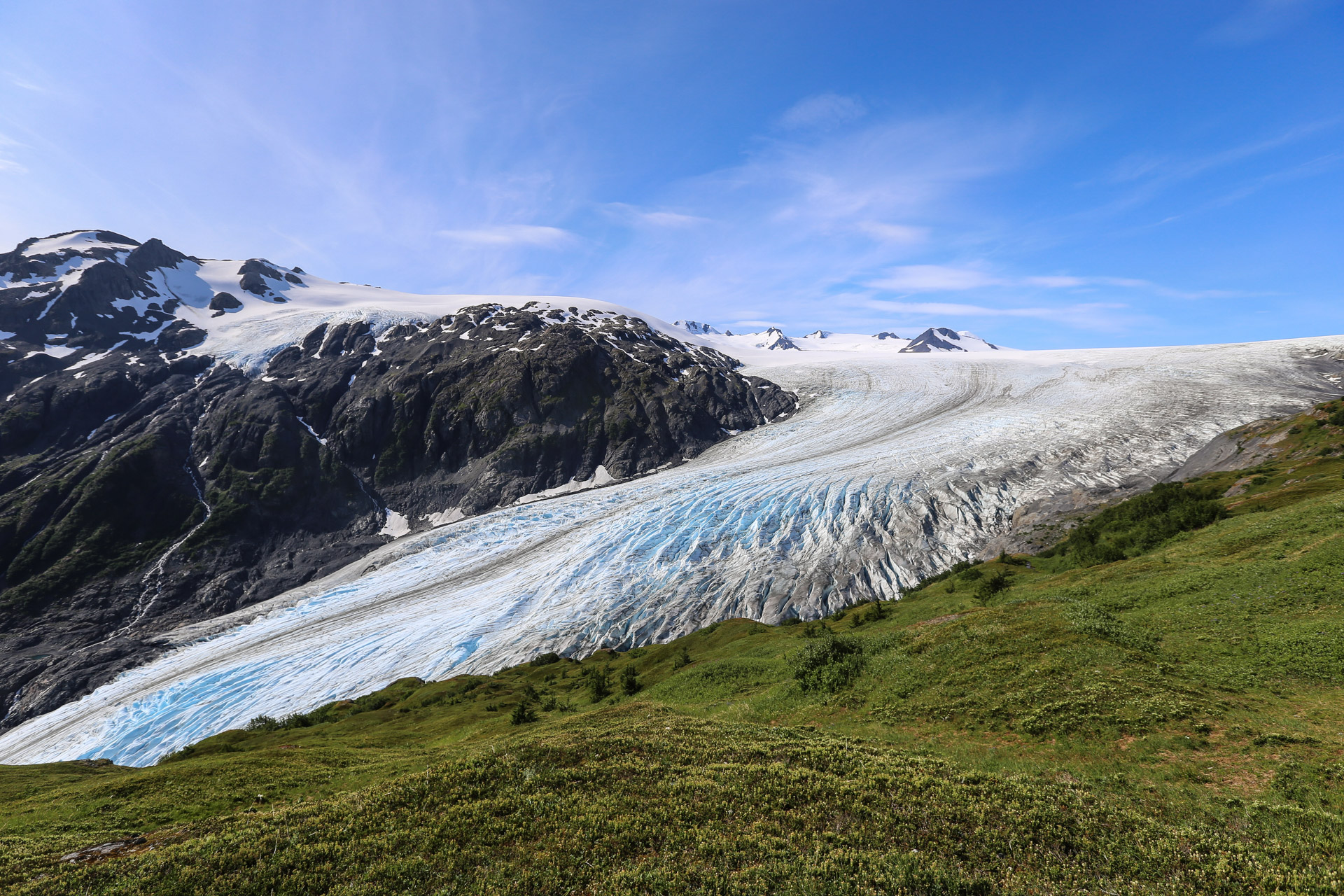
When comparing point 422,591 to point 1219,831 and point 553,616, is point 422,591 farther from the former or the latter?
point 1219,831

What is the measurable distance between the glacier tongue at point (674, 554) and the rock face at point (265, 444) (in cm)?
1708

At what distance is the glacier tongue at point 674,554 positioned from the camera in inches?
2068

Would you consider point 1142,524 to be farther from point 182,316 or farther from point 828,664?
point 182,316

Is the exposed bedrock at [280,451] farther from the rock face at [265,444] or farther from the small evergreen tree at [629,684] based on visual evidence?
the small evergreen tree at [629,684]

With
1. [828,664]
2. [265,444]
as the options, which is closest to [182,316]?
[265,444]

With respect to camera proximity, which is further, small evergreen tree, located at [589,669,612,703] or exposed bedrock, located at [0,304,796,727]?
exposed bedrock, located at [0,304,796,727]

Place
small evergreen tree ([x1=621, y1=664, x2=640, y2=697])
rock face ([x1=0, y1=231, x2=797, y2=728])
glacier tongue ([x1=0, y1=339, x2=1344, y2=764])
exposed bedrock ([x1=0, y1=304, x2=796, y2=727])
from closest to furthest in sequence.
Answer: small evergreen tree ([x1=621, y1=664, x2=640, y2=697]), glacier tongue ([x1=0, y1=339, x2=1344, y2=764]), exposed bedrock ([x1=0, y1=304, x2=796, y2=727]), rock face ([x1=0, y1=231, x2=797, y2=728])

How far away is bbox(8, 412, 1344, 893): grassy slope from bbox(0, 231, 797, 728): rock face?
71.9 metres

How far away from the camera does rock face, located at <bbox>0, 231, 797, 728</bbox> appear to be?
81812 millimetres

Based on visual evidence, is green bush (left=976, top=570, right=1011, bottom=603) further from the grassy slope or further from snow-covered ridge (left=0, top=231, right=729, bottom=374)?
snow-covered ridge (left=0, top=231, right=729, bottom=374)

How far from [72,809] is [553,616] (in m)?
40.2

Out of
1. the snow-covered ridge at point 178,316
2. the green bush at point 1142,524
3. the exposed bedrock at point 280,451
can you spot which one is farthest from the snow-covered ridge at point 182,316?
the green bush at point 1142,524

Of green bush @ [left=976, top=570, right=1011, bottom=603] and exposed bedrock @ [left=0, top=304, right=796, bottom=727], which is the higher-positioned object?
exposed bedrock @ [left=0, top=304, right=796, bottom=727]

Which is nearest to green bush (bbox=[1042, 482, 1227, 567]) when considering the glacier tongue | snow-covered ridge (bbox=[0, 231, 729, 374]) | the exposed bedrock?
the glacier tongue
